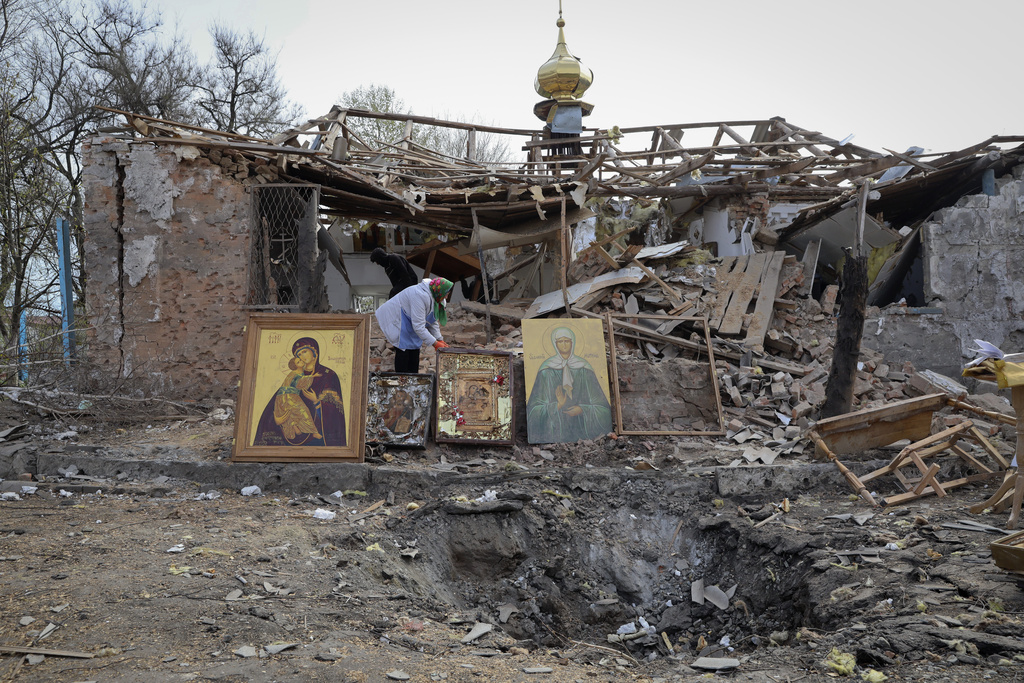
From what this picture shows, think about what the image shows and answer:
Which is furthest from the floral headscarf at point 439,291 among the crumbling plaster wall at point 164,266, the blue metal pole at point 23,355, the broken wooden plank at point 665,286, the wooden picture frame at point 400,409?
the blue metal pole at point 23,355

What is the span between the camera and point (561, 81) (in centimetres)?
1997

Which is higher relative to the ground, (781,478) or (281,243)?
(281,243)

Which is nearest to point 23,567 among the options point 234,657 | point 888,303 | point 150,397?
point 234,657

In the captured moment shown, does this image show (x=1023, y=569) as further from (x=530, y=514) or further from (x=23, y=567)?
(x=23, y=567)

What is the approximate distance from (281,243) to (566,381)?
4621 mm

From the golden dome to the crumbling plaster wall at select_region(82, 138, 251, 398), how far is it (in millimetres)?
12742

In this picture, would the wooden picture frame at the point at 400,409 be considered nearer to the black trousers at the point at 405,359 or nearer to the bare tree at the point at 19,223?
the black trousers at the point at 405,359

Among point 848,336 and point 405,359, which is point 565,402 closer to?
point 405,359

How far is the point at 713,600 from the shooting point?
557 cm

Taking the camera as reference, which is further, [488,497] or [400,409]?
[400,409]

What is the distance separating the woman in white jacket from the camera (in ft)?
24.9

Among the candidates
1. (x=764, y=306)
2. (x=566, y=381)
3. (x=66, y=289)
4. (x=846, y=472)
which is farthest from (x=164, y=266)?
(x=846, y=472)

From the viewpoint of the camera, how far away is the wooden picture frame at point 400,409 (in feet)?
23.8

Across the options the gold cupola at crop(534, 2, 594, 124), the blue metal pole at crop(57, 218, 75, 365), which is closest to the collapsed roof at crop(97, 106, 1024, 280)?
the blue metal pole at crop(57, 218, 75, 365)
